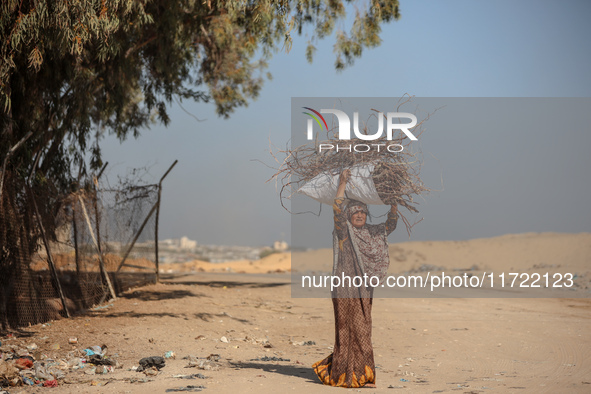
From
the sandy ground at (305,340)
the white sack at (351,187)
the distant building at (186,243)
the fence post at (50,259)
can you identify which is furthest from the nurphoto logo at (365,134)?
the distant building at (186,243)

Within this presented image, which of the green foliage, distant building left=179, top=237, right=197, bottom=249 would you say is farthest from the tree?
distant building left=179, top=237, right=197, bottom=249

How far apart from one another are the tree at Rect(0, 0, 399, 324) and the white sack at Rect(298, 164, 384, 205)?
3.57m

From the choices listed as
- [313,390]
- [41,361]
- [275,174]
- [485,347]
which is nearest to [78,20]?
[275,174]

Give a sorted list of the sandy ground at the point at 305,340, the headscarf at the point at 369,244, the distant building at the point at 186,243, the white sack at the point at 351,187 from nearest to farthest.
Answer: the white sack at the point at 351,187 → the headscarf at the point at 369,244 → the sandy ground at the point at 305,340 → the distant building at the point at 186,243

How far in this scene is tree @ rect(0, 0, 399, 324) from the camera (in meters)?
8.45

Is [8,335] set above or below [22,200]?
below

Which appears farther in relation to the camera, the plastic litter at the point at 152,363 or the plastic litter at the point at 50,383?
the plastic litter at the point at 152,363

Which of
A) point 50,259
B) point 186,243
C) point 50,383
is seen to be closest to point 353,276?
point 50,383

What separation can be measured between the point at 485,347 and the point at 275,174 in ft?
15.1

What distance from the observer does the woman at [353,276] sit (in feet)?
20.1

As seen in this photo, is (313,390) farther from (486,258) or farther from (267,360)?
(486,258)

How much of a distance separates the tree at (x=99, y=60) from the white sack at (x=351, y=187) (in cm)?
357

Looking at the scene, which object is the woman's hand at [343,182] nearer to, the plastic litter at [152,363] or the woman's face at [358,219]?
the woman's face at [358,219]

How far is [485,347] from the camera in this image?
889 cm
